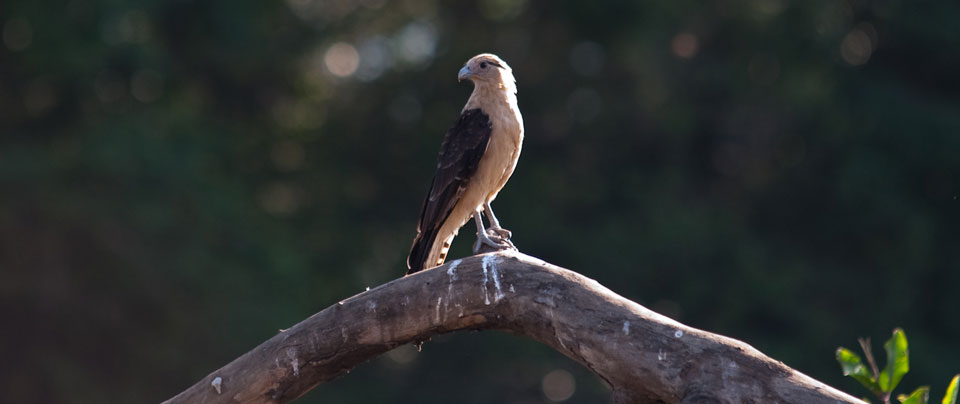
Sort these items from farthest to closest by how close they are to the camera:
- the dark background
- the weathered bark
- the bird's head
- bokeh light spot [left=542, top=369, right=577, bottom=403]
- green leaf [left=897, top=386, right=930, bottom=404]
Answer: bokeh light spot [left=542, top=369, right=577, bottom=403], the dark background, the bird's head, the weathered bark, green leaf [left=897, top=386, right=930, bottom=404]

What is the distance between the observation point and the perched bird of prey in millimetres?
6461

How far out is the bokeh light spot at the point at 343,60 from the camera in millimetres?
16719

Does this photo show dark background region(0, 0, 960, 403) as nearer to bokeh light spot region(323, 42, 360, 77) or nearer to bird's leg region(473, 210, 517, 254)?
bokeh light spot region(323, 42, 360, 77)

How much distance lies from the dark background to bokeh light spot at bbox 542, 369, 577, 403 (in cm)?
11

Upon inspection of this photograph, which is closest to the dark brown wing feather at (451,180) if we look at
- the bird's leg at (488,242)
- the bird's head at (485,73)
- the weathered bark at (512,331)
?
the bird's head at (485,73)

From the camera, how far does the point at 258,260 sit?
13.4m

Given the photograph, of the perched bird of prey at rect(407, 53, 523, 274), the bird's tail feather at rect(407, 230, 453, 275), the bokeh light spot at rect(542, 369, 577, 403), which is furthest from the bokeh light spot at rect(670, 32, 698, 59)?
the bird's tail feather at rect(407, 230, 453, 275)

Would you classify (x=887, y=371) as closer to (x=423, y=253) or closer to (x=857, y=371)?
(x=857, y=371)

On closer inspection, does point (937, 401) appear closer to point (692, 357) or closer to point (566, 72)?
point (566, 72)

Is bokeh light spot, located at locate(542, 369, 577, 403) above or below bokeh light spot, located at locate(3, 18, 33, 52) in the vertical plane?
below

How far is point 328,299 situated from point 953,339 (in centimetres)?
775

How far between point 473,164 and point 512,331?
1530mm

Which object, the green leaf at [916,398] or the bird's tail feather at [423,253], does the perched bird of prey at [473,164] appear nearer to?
the bird's tail feather at [423,253]

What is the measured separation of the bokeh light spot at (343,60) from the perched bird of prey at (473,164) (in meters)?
10.2
